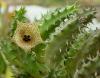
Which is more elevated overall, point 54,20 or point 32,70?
point 54,20

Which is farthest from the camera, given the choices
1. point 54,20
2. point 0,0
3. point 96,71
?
point 0,0

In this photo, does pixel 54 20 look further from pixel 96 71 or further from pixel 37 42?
pixel 96 71

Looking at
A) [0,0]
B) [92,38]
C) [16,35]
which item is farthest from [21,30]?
[0,0]

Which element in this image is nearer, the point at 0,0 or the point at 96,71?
the point at 96,71

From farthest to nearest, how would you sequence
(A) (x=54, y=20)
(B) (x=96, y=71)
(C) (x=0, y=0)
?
(C) (x=0, y=0), (A) (x=54, y=20), (B) (x=96, y=71)
